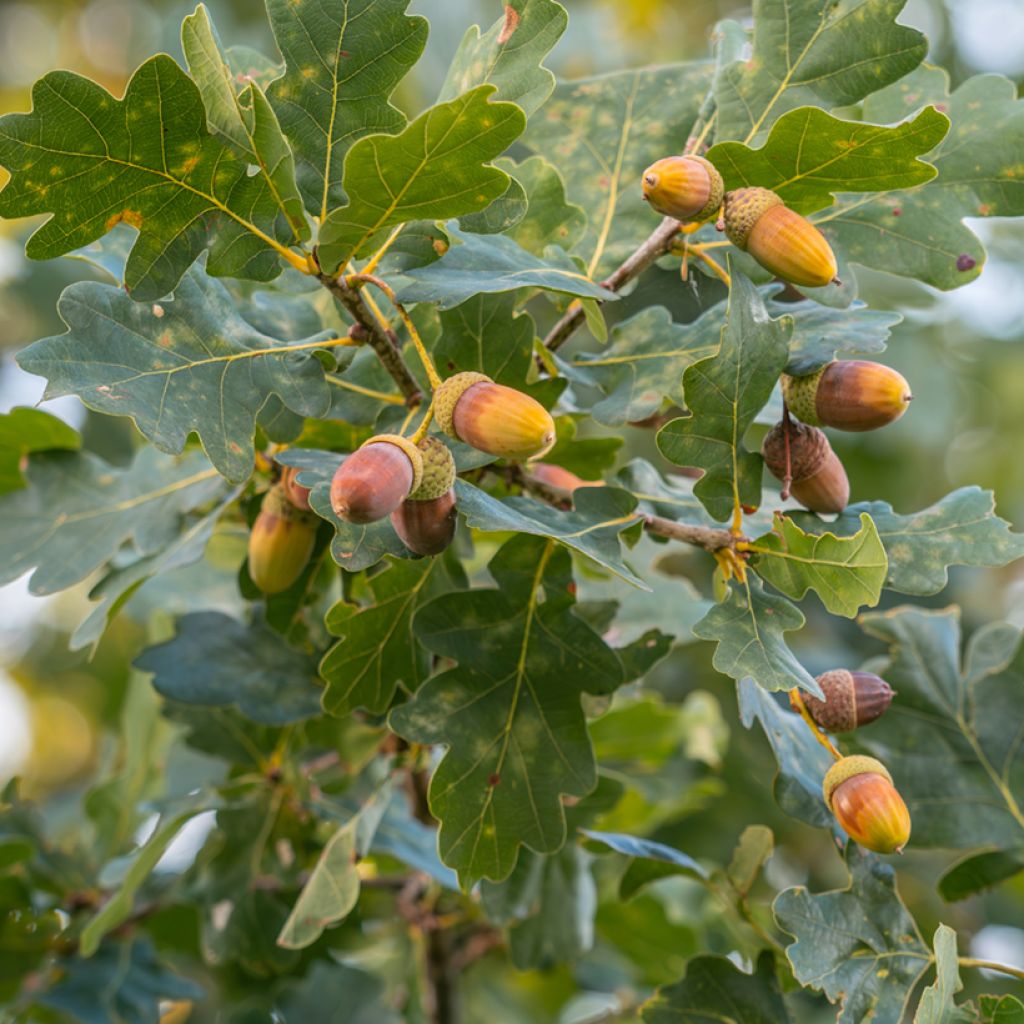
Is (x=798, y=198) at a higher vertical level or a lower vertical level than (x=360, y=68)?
lower

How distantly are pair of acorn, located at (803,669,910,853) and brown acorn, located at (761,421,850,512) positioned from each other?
149 mm

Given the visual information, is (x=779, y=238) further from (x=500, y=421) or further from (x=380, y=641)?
(x=380, y=641)

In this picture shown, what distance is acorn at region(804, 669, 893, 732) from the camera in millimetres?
1036

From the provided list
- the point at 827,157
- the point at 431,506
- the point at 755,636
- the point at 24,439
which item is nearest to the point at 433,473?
the point at 431,506

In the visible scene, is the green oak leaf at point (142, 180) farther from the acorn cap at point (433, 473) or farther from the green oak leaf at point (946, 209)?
the green oak leaf at point (946, 209)

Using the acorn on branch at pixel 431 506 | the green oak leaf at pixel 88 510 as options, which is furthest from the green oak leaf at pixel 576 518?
the green oak leaf at pixel 88 510

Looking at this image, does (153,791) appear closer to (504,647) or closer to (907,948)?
(504,647)

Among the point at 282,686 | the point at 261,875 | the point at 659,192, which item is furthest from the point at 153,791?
the point at 659,192

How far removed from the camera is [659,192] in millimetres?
924

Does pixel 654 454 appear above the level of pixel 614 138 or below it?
below

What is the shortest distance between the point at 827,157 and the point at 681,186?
11cm

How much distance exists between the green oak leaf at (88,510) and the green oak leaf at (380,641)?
0.72 ft

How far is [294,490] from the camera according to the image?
3.56 ft

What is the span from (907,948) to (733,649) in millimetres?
332
